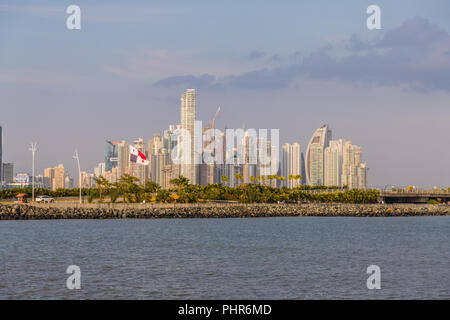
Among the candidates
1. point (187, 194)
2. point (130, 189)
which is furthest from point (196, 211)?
point (130, 189)

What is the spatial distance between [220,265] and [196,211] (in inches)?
3055

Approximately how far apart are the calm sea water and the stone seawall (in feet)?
107

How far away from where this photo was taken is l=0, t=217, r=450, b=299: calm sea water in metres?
33.9

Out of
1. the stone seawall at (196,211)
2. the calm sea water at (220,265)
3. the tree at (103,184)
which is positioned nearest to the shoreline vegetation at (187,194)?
the tree at (103,184)

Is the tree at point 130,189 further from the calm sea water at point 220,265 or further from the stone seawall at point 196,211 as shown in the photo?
the calm sea water at point 220,265

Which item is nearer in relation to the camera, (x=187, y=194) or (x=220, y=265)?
(x=220, y=265)

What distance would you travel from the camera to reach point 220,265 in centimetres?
4659

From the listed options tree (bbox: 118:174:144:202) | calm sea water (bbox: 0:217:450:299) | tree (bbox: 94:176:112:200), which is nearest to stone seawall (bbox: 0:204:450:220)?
tree (bbox: 118:174:144:202)

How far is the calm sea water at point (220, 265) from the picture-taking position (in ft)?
111

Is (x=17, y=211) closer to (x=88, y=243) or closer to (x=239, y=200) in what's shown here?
(x=88, y=243)

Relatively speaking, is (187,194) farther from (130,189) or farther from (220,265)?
(220,265)

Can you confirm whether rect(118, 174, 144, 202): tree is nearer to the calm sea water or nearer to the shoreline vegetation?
the shoreline vegetation

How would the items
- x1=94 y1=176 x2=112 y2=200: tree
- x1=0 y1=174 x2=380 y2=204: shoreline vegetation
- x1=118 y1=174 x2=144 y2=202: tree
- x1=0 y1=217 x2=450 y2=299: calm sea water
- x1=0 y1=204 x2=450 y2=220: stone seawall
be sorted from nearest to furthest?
x1=0 y1=217 x2=450 y2=299: calm sea water < x1=0 y1=204 x2=450 y2=220: stone seawall < x1=118 y1=174 x2=144 y2=202: tree < x1=0 y1=174 x2=380 y2=204: shoreline vegetation < x1=94 y1=176 x2=112 y2=200: tree

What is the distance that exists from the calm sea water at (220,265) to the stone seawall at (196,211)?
32588 mm
